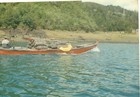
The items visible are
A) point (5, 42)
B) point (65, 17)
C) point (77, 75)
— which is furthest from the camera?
point (5, 42)

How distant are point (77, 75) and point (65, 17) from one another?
54 centimetres

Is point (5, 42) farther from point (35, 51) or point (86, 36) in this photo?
point (86, 36)

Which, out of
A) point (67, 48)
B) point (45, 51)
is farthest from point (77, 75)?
point (45, 51)

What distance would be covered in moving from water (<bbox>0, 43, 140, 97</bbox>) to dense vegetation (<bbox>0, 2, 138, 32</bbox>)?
206 millimetres

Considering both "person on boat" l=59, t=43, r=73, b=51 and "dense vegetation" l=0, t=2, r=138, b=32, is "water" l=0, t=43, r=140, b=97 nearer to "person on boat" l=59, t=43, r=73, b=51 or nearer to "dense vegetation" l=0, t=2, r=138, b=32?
"person on boat" l=59, t=43, r=73, b=51

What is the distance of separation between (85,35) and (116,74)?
19.1 inches

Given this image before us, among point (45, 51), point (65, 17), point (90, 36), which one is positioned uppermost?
point (65, 17)

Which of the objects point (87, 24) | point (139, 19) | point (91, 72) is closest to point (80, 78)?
point (91, 72)

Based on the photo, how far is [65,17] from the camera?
3.21 metres

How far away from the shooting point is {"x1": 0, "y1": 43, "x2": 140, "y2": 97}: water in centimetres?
285

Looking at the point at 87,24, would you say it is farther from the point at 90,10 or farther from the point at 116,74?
the point at 116,74

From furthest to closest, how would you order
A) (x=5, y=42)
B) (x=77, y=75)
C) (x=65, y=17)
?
(x=5, y=42)
(x=65, y=17)
(x=77, y=75)

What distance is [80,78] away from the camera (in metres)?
3.01

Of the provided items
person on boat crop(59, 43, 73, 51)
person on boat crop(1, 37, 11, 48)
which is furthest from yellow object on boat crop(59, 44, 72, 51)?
person on boat crop(1, 37, 11, 48)
